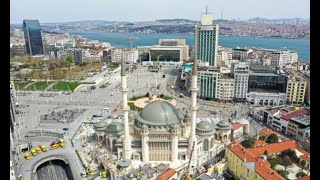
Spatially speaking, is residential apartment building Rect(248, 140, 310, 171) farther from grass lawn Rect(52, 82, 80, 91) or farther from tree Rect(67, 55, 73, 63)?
tree Rect(67, 55, 73, 63)

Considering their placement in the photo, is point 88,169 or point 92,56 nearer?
point 88,169

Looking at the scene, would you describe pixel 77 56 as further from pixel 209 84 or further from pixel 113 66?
pixel 209 84

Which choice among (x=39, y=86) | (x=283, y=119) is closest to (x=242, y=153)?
(x=283, y=119)

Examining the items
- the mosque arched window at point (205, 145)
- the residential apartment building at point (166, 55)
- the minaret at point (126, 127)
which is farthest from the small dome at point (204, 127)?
the residential apartment building at point (166, 55)

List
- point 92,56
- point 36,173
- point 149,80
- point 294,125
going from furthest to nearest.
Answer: point 92,56 → point 149,80 → point 294,125 → point 36,173
